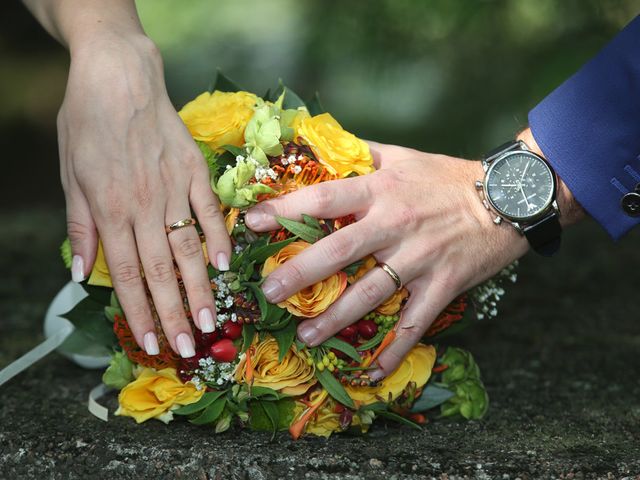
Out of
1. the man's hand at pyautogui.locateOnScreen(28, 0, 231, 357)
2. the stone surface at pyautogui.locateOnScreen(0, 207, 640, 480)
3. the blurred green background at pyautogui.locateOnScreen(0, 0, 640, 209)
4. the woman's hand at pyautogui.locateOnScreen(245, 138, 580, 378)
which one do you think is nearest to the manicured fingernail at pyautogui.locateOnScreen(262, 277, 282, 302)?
the woman's hand at pyautogui.locateOnScreen(245, 138, 580, 378)

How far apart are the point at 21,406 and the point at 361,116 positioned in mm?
3001

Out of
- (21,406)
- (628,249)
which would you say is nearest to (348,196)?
(21,406)

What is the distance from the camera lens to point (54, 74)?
18.1 feet

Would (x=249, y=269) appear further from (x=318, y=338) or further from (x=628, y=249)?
(x=628, y=249)

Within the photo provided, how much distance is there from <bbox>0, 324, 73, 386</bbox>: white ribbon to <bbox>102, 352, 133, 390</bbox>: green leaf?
0.26 meters

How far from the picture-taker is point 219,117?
1.69 meters

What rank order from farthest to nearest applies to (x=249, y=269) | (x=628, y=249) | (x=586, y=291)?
(x=628, y=249), (x=586, y=291), (x=249, y=269)

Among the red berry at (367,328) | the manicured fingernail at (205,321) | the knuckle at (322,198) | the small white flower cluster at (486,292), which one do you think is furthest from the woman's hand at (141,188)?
the small white flower cluster at (486,292)

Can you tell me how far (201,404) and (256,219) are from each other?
0.41 m

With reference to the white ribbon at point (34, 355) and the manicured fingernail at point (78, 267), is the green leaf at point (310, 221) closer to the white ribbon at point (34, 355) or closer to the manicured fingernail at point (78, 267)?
the manicured fingernail at point (78, 267)

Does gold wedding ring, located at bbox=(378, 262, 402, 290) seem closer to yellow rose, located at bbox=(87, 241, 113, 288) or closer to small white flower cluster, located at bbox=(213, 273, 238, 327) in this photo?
small white flower cluster, located at bbox=(213, 273, 238, 327)

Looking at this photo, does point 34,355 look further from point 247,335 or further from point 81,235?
point 247,335

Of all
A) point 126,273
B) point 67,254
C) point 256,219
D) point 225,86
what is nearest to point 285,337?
point 256,219

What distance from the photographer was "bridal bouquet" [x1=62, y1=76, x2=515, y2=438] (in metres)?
1.58
